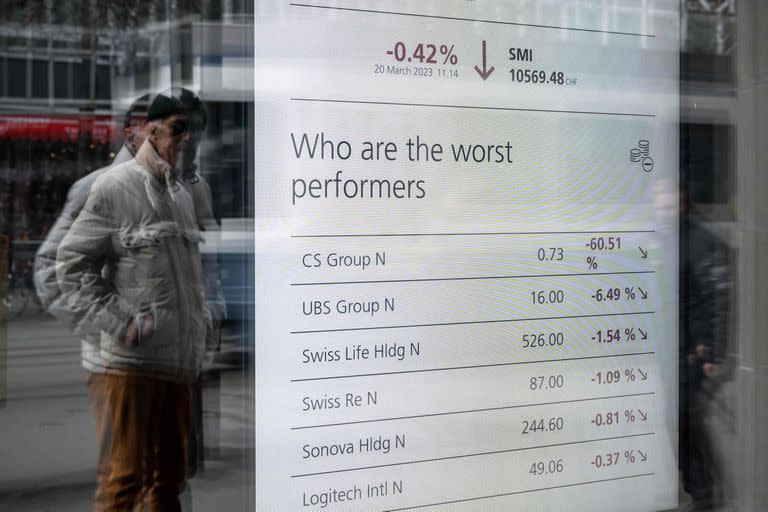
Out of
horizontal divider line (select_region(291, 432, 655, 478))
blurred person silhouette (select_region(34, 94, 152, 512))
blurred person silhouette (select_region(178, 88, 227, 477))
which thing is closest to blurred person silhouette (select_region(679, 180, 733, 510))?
horizontal divider line (select_region(291, 432, 655, 478))

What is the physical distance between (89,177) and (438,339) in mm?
1265

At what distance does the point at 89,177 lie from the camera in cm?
305

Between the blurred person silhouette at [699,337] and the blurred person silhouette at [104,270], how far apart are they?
7.01 feet

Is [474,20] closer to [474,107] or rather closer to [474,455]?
[474,107]

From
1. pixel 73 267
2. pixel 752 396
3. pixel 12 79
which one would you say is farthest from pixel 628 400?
pixel 12 79

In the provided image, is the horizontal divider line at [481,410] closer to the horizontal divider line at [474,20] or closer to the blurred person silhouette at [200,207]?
the blurred person silhouette at [200,207]

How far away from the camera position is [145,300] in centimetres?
316

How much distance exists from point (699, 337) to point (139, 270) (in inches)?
87.2

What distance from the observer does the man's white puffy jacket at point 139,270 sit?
3.07 meters

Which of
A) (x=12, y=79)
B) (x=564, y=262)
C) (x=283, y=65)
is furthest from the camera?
(x=564, y=262)

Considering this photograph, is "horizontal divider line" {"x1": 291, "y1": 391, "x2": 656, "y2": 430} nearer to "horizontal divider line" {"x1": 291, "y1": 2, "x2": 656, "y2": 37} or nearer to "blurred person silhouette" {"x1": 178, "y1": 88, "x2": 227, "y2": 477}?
"blurred person silhouette" {"x1": 178, "y1": 88, "x2": 227, "y2": 477}

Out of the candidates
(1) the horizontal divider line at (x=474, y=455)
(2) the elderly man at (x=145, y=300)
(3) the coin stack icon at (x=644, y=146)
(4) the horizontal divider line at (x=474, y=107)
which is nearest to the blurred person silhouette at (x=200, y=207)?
(2) the elderly man at (x=145, y=300)

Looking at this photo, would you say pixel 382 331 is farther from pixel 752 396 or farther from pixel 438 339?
pixel 752 396

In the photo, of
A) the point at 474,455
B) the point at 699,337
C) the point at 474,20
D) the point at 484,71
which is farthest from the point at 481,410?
the point at 474,20
